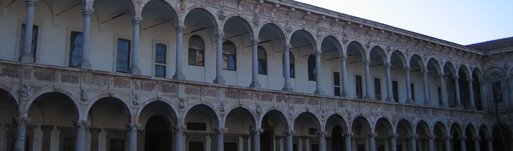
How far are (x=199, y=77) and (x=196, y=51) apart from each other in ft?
4.01

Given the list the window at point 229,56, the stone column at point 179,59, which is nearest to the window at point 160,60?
the stone column at point 179,59

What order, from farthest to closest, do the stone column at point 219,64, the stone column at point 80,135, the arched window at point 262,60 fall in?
the arched window at point 262,60, the stone column at point 219,64, the stone column at point 80,135

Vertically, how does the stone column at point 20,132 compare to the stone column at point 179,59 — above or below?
below

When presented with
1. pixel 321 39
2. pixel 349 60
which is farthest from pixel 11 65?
pixel 349 60

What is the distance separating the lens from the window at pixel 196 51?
24172 mm

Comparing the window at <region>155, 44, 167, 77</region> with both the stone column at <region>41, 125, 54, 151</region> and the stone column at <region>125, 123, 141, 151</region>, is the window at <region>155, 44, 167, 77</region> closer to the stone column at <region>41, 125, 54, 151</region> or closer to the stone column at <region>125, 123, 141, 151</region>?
the stone column at <region>125, 123, 141, 151</region>

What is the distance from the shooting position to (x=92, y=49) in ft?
69.8

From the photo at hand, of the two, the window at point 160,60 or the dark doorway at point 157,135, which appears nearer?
the dark doorway at point 157,135

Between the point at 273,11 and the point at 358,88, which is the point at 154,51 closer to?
the point at 273,11

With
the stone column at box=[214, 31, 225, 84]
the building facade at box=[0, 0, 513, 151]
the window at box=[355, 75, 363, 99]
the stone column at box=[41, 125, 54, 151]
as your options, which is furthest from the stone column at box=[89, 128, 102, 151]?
the window at box=[355, 75, 363, 99]

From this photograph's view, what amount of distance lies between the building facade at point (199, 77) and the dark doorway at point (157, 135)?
61 mm

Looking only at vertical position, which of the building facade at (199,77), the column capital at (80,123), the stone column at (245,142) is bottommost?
the stone column at (245,142)

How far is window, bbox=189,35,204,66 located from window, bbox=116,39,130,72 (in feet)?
9.73

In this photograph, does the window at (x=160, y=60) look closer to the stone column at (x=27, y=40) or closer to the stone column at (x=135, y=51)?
the stone column at (x=135, y=51)
